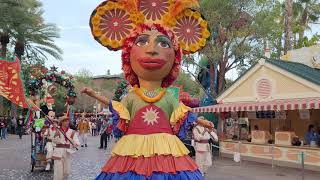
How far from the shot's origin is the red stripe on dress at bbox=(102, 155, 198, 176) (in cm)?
501

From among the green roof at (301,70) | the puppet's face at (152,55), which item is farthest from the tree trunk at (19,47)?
the puppet's face at (152,55)

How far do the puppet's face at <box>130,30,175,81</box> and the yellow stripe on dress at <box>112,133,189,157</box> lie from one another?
864 millimetres

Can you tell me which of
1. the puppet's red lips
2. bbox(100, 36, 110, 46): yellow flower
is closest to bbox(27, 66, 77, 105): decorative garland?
bbox(100, 36, 110, 46): yellow flower

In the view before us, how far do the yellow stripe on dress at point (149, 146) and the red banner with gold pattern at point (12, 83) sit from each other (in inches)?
142

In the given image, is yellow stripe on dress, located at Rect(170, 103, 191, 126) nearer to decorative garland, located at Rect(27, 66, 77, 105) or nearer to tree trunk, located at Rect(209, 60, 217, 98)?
decorative garland, located at Rect(27, 66, 77, 105)

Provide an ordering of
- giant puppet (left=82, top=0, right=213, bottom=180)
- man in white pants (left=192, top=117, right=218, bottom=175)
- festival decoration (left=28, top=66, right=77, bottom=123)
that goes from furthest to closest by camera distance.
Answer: festival decoration (left=28, top=66, right=77, bottom=123)
man in white pants (left=192, top=117, right=218, bottom=175)
giant puppet (left=82, top=0, right=213, bottom=180)

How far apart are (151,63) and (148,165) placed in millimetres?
1359

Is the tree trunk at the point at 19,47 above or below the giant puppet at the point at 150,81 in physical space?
above

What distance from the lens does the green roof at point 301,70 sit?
15595mm

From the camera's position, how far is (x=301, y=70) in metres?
17.1

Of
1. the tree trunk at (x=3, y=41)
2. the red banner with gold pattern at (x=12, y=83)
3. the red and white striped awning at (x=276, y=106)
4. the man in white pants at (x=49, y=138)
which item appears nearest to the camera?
the red banner with gold pattern at (x=12, y=83)

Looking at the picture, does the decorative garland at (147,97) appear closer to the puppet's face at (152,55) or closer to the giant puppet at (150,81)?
the giant puppet at (150,81)

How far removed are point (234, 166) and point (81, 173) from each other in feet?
19.8

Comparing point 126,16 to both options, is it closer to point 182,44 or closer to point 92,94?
point 182,44
